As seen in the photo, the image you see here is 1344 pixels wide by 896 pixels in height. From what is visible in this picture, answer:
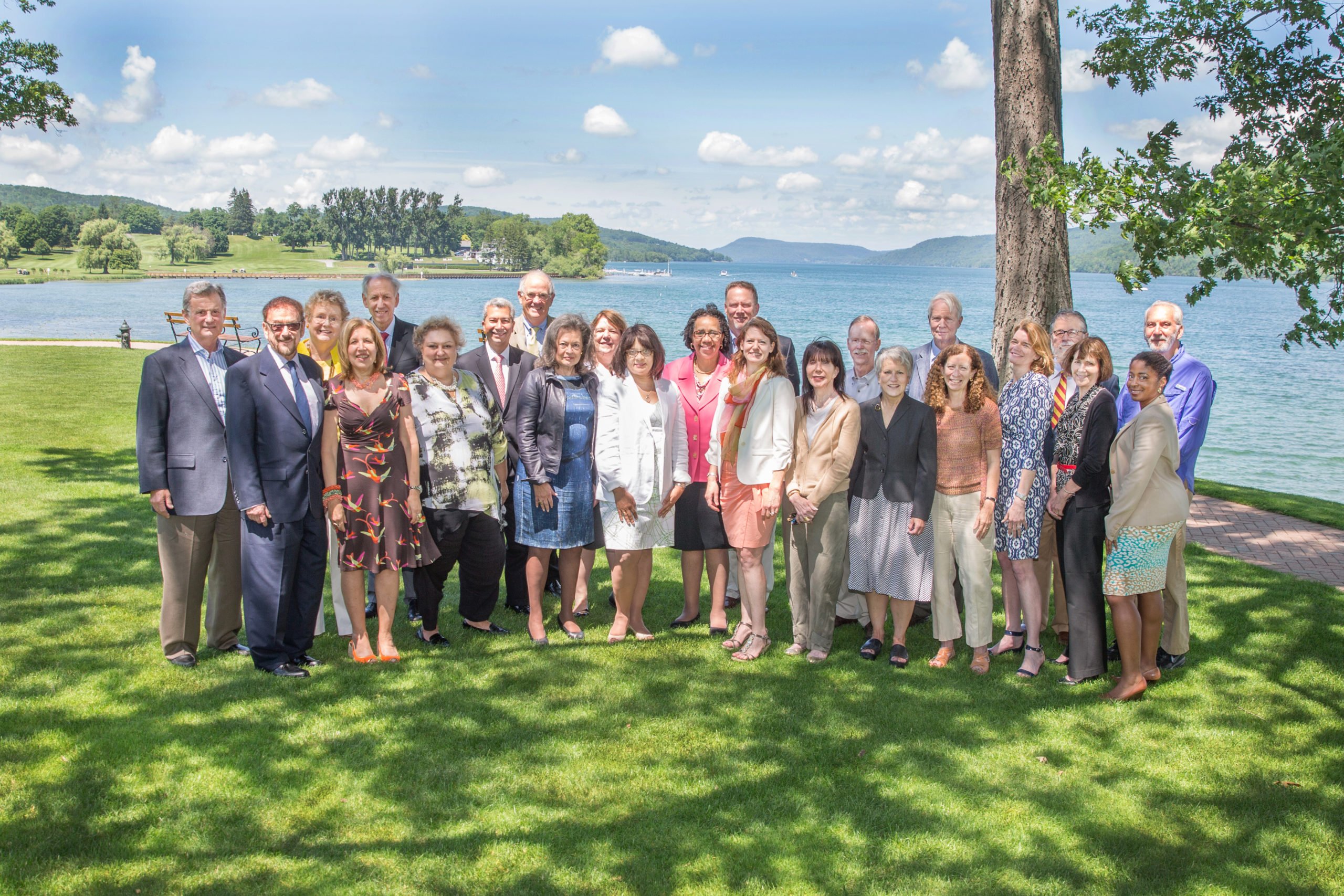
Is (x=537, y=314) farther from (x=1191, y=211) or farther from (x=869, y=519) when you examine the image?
(x=1191, y=211)

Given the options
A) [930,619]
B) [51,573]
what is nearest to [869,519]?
[930,619]

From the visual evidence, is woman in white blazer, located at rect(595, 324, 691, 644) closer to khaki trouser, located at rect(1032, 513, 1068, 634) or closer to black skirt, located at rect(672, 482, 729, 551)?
black skirt, located at rect(672, 482, 729, 551)

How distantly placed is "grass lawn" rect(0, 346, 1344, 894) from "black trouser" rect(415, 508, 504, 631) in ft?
1.01

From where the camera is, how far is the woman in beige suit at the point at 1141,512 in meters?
5.06

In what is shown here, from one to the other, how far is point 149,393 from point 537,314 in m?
2.67

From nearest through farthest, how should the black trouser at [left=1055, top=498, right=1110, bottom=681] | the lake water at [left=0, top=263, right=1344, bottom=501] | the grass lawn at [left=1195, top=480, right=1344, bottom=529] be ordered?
the black trouser at [left=1055, top=498, right=1110, bottom=681]
the grass lawn at [left=1195, top=480, right=1344, bottom=529]
the lake water at [left=0, top=263, right=1344, bottom=501]

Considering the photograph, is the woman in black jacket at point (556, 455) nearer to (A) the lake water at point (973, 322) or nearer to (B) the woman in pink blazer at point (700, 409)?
(B) the woman in pink blazer at point (700, 409)

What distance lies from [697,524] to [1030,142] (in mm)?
5534

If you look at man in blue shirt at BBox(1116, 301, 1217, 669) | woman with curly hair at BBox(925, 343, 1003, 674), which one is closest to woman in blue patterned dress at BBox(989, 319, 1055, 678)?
woman with curly hair at BBox(925, 343, 1003, 674)

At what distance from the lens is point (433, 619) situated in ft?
19.9

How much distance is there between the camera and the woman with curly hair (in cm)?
552

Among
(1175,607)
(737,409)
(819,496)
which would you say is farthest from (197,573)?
(1175,607)

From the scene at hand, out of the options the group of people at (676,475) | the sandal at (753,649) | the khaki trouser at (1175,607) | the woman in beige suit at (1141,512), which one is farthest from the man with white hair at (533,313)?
the khaki trouser at (1175,607)

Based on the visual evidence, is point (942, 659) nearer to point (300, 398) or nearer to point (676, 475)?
point (676, 475)
